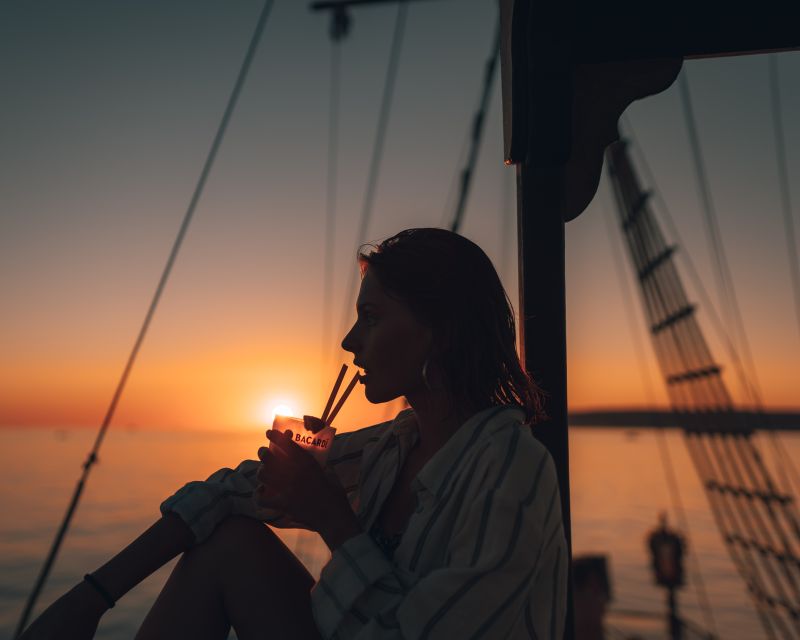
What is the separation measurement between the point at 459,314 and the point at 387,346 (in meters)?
0.19

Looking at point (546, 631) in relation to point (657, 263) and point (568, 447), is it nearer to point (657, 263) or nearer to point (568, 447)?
point (568, 447)

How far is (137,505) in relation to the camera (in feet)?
107

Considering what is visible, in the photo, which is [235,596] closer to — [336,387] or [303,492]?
[303,492]

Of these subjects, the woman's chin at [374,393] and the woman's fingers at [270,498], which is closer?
the woman's fingers at [270,498]

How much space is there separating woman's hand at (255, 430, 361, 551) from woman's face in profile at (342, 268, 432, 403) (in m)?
0.23

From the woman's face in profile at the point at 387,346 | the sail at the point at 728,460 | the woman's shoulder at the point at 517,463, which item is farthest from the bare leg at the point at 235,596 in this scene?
the sail at the point at 728,460

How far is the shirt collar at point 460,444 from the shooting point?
1523 millimetres

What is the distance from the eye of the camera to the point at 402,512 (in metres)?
1.79

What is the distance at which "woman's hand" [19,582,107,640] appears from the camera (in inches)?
63.5

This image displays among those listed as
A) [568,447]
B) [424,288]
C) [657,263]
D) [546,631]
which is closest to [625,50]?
[424,288]

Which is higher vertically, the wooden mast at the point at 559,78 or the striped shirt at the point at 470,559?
the wooden mast at the point at 559,78

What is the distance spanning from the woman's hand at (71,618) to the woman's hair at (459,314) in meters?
0.95

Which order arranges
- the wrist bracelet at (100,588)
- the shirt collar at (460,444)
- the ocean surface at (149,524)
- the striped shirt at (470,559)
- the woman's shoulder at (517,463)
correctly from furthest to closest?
1. the ocean surface at (149,524)
2. the wrist bracelet at (100,588)
3. the shirt collar at (460,444)
4. the woman's shoulder at (517,463)
5. the striped shirt at (470,559)

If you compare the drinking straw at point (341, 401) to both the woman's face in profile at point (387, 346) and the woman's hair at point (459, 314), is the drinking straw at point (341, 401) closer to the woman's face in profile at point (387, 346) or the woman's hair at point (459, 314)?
the woman's face in profile at point (387, 346)
